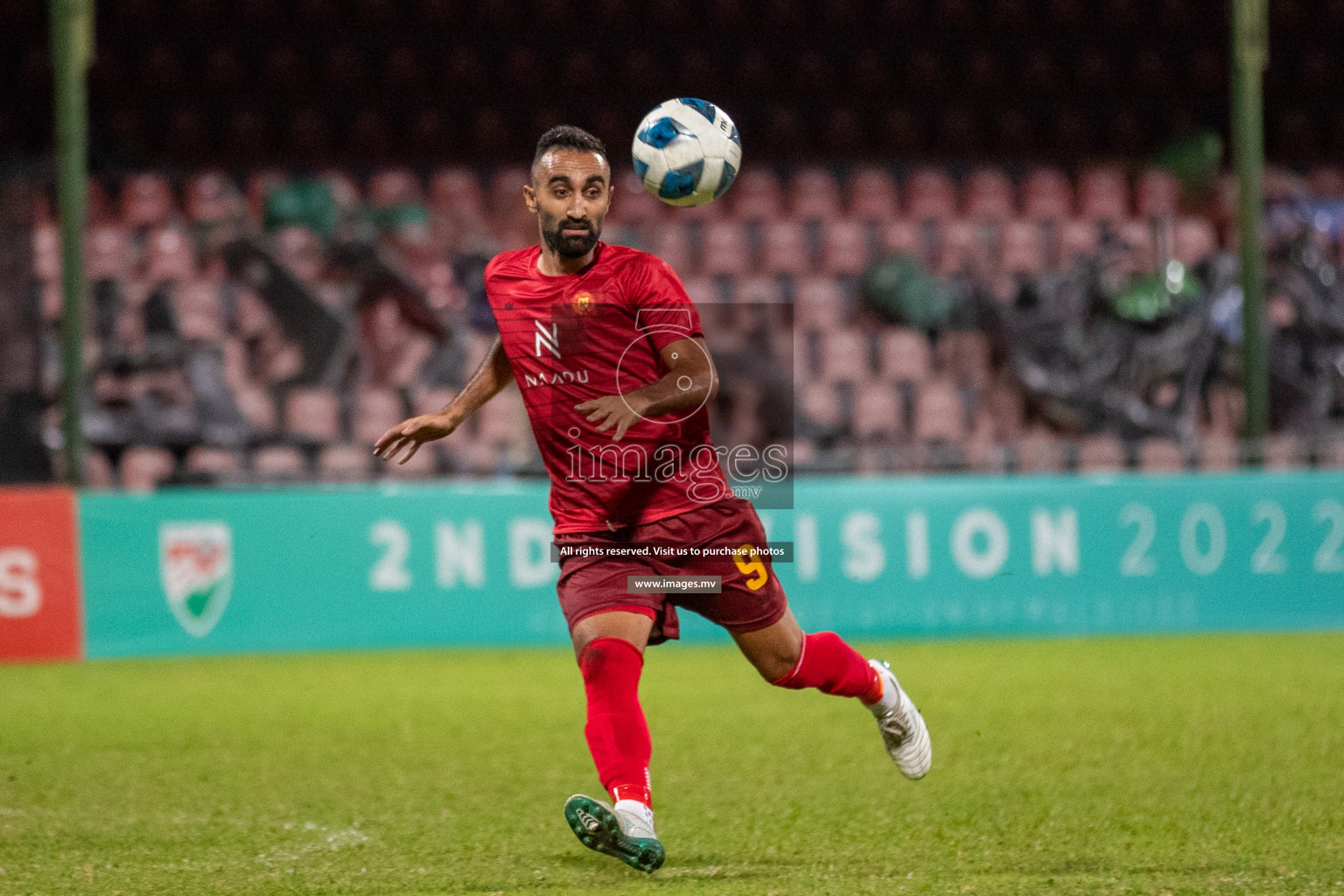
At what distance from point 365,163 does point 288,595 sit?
6.10m

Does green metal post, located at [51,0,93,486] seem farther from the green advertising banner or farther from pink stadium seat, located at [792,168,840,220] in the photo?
pink stadium seat, located at [792,168,840,220]

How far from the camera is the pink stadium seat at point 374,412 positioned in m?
12.6

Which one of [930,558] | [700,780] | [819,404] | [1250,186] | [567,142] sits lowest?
[700,780]

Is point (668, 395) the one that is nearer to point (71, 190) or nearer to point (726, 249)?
point (71, 190)

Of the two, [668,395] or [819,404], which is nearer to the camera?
[668,395]

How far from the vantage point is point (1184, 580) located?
9523mm

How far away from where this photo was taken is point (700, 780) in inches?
216

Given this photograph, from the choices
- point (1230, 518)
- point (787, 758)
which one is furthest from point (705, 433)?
point (1230, 518)

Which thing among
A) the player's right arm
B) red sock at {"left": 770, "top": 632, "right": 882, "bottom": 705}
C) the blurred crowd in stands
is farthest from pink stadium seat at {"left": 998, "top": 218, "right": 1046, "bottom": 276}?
the player's right arm

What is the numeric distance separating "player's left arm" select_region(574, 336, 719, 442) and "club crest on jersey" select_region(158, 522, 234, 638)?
554 cm

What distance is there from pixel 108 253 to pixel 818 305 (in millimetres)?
5799

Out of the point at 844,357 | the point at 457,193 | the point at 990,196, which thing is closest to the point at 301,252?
the point at 457,193

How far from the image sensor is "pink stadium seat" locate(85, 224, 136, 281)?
1325 centimetres

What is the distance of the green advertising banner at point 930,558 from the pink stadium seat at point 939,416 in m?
3.33
